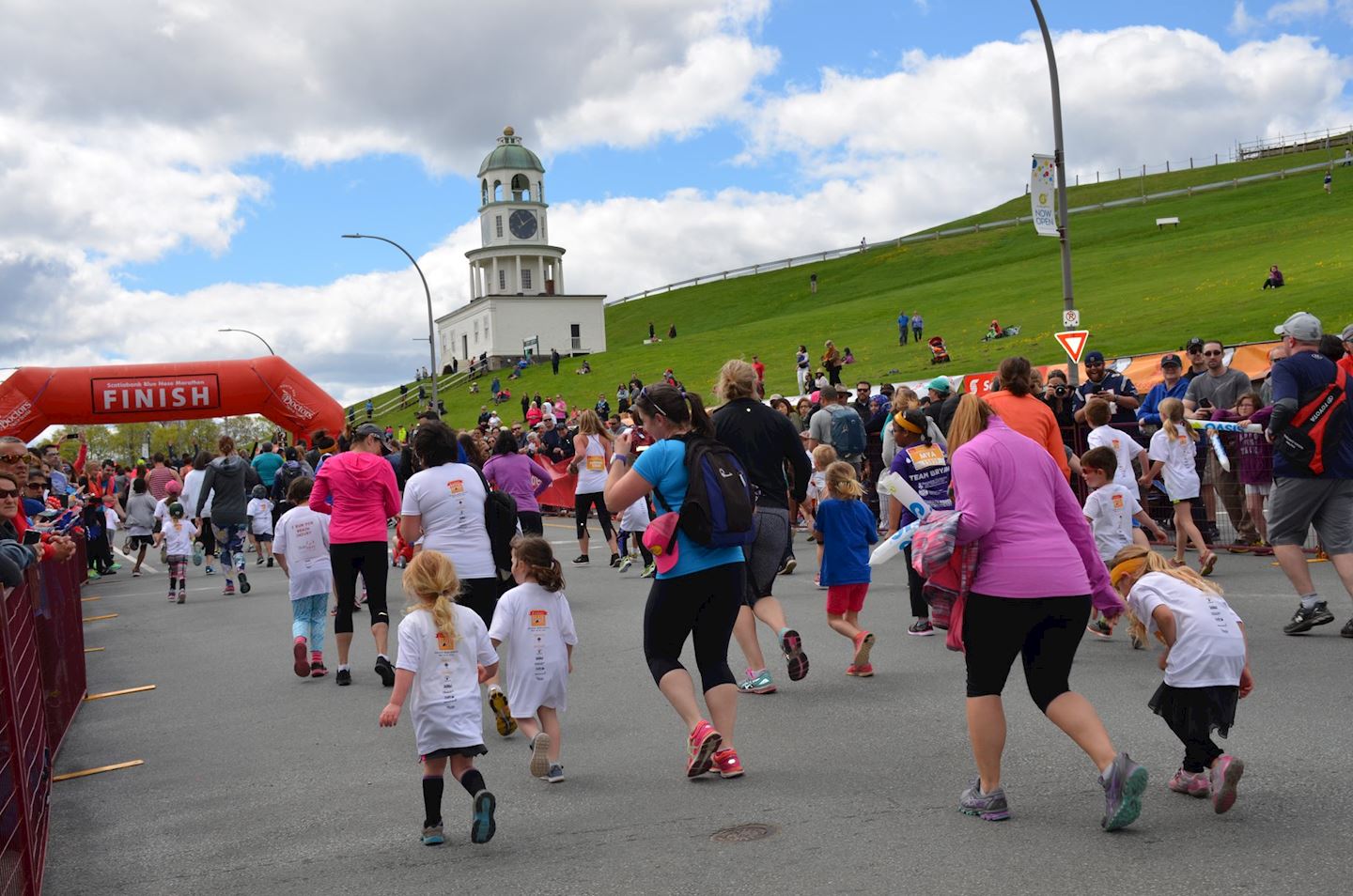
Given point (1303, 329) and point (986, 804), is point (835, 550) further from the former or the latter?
point (986, 804)

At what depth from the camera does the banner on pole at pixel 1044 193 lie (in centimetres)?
2064

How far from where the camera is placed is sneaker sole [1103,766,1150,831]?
4.90 metres

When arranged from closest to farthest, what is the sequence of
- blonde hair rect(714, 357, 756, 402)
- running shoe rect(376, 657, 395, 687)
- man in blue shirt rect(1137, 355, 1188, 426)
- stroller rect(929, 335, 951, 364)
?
blonde hair rect(714, 357, 756, 402) → running shoe rect(376, 657, 395, 687) → man in blue shirt rect(1137, 355, 1188, 426) → stroller rect(929, 335, 951, 364)

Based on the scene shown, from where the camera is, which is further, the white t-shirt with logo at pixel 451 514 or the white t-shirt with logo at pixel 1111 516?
the white t-shirt with logo at pixel 1111 516

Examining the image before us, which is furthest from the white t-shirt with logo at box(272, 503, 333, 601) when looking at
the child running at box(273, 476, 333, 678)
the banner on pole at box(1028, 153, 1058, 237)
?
the banner on pole at box(1028, 153, 1058, 237)

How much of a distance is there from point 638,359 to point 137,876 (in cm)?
6646

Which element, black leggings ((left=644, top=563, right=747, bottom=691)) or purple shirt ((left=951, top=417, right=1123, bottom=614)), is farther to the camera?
black leggings ((left=644, top=563, right=747, bottom=691))

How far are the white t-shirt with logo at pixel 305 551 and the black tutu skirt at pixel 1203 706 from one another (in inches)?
265

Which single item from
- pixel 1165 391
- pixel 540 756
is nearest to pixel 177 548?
pixel 540 756

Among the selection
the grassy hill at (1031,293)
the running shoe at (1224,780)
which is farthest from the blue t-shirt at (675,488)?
the grassy hill at (1031,293)

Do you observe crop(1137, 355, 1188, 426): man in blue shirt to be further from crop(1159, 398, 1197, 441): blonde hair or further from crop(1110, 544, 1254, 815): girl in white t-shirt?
crop(1110, 544, 1254, 815): girl in white t-shirt

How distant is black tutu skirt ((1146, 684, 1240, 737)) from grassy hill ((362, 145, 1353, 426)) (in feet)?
109

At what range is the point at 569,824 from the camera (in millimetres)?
5773

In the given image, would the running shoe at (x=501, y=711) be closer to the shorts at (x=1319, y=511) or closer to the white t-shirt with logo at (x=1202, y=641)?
the white t-shirt with logo at (x=1202, y=641)
